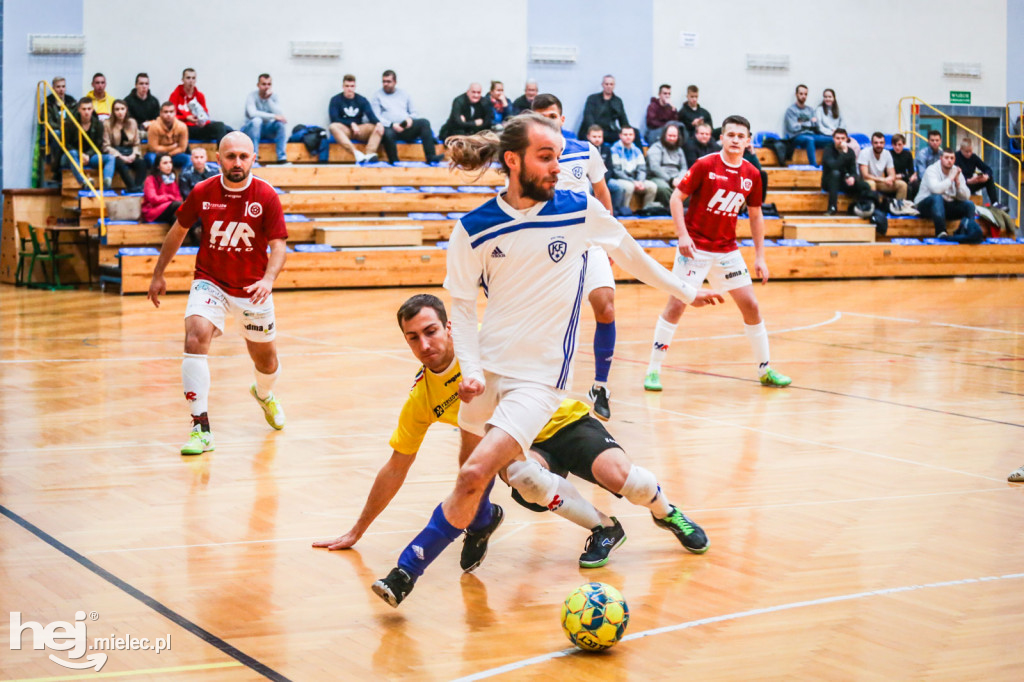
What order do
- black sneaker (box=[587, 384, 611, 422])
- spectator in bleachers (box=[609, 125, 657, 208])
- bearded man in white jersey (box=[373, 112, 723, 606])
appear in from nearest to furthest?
bearded man in white jersey (box=[373, 112, 723, 606]) < black sneaker (box=[587, 384, 611, 422]) < spectator in bleachers (box=[609, 125, 657, 208])

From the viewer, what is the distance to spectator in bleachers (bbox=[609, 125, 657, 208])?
20.2 metres

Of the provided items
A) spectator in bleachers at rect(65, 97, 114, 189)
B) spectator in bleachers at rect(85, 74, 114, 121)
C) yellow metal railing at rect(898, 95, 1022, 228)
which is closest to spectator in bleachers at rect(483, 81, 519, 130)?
spectator in bleachers at rect(85, 74, 114, 121)

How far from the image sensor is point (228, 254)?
742 centimetres

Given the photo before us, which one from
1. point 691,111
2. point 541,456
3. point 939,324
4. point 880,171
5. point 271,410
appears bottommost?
point 271,410

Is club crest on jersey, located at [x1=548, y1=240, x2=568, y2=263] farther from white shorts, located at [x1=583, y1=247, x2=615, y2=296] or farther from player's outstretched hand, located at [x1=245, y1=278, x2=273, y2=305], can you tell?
white shorts, located at [x1=583, y1=247, x2=615, y2=296]

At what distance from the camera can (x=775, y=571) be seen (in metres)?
4.81

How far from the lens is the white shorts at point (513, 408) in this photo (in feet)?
13.9

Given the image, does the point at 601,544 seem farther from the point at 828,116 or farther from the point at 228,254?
the point at 828,116

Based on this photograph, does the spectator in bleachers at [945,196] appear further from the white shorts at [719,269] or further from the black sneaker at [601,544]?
the black sneaker at [601,544]

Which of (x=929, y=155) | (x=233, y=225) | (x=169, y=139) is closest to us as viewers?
(x=233, y=225)

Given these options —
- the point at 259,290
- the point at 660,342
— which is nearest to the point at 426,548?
the point at 259,290

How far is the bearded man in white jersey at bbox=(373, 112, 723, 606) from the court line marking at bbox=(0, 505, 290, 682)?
1.91 feet

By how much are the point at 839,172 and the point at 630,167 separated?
4309mm

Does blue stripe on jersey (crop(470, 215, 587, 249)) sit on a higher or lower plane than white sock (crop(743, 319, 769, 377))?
higher
